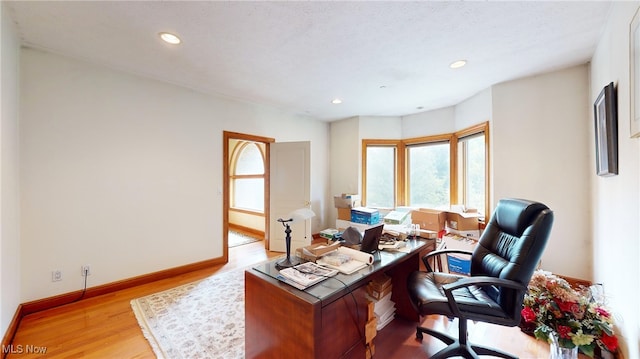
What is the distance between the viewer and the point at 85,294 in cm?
249

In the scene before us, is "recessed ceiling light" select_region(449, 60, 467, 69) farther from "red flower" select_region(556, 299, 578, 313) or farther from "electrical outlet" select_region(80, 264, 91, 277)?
"electrical outlet" select_region(80, 264, 91, 277)

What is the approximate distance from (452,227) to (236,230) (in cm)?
469

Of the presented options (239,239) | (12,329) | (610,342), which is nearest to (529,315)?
(610,342)

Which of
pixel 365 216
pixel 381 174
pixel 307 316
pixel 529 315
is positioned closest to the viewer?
pixel 307 316

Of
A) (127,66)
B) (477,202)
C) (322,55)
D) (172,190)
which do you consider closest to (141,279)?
(172,190)

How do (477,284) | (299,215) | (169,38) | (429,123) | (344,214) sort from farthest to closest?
(344,214)
(429,123)
(169,38)
(299,215)
(477,284)

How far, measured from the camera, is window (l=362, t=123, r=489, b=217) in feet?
12.0

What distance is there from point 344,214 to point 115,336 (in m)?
3.43

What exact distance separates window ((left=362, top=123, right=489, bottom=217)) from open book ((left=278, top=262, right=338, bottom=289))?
9.58 feet

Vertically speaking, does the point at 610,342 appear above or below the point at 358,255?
below

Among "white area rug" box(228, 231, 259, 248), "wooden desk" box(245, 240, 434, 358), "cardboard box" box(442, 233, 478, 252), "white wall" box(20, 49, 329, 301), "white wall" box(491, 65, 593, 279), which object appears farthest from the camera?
"white area rug" box(228, 231, 259, 248)

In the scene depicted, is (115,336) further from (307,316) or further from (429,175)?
(429,175)

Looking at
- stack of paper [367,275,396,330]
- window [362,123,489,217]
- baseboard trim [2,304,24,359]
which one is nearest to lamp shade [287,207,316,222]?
stack of paper [367,275,396,330]
